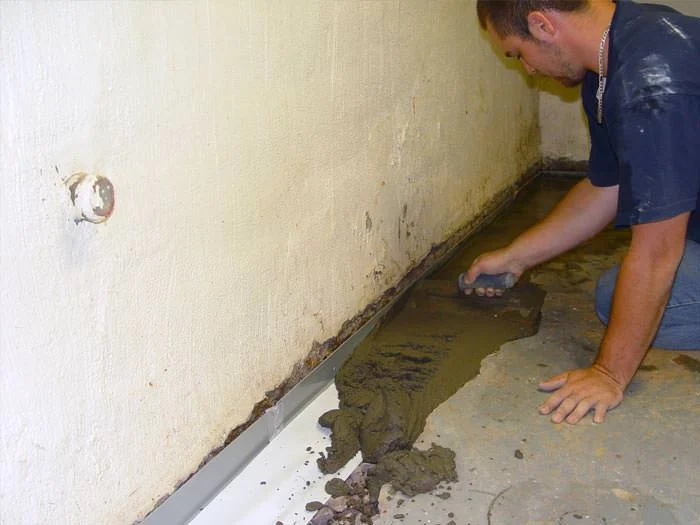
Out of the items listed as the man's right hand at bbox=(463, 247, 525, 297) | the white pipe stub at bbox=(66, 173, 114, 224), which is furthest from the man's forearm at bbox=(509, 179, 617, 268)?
the white pipe stub at bbox=(66, 173, 114, 224)

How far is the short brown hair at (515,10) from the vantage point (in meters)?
1.84

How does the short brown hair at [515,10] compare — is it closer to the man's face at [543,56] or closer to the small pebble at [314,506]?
the man's face at [543,56]

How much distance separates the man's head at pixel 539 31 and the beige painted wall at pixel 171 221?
1.35ft

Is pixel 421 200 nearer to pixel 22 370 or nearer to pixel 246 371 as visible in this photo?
pixel 246 371

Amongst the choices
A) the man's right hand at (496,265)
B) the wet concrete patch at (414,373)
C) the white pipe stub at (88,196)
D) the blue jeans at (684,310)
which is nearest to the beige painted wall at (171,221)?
the white pipe stub at (88,196)

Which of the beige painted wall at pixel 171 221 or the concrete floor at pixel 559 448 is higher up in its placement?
the beige painted wall at pixel 171 221

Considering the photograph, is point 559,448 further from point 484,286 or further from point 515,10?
point 515,10

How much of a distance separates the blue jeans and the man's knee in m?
0.17

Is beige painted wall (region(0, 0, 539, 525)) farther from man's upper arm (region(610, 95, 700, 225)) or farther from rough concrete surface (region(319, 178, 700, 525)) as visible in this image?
man's upper arm (region(610, 95, 700, 225))

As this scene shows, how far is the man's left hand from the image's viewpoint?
1906 millimetres

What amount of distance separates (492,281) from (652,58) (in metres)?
1.02

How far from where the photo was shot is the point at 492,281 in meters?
2.60

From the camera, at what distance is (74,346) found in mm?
1271

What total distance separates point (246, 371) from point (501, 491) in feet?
2.09
